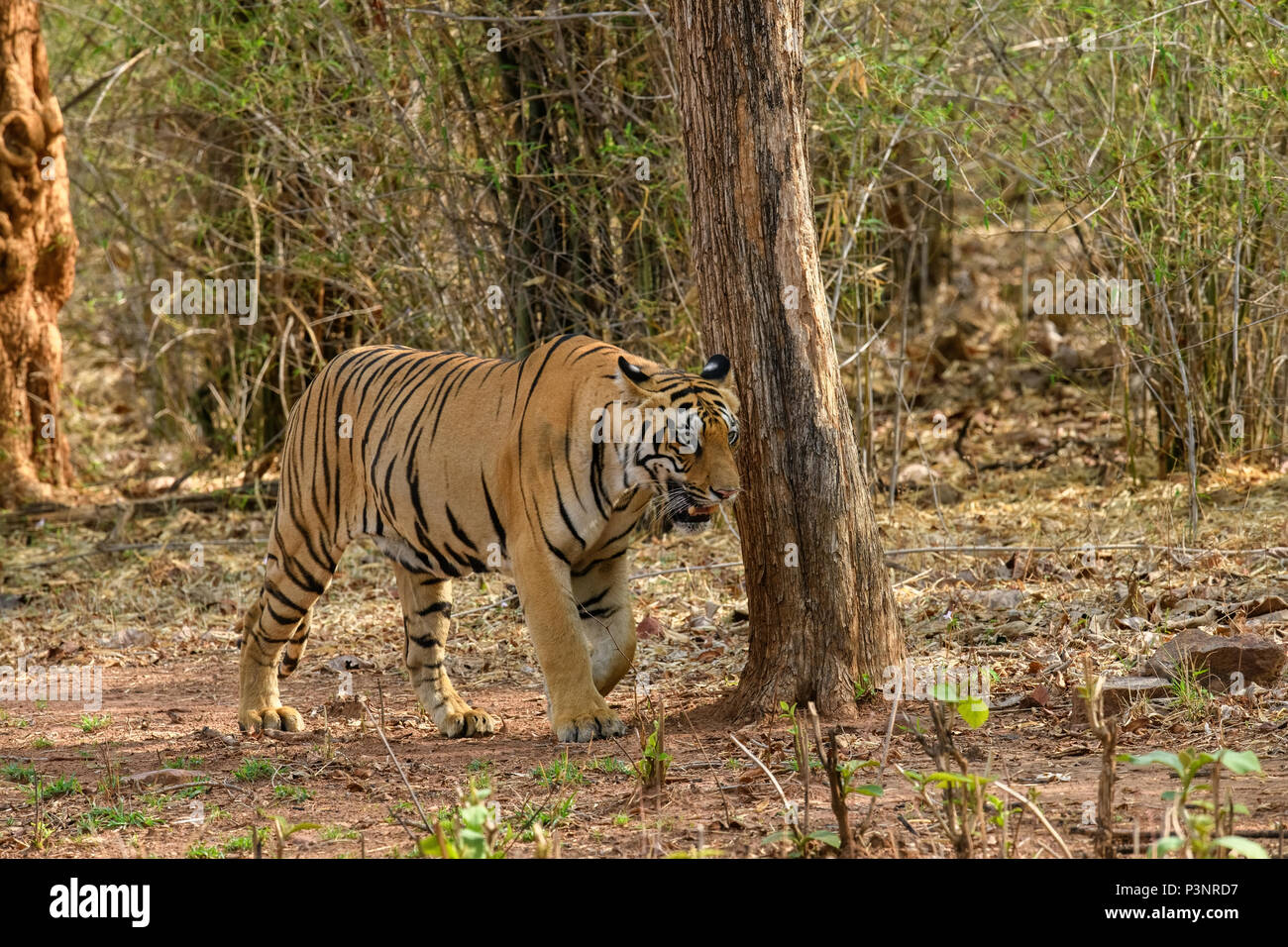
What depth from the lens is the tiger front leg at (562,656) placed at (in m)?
4.66

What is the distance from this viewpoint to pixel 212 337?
10.4 meters

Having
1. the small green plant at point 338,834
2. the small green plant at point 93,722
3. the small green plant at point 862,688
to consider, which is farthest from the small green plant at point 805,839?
the small green plant at point 93,722

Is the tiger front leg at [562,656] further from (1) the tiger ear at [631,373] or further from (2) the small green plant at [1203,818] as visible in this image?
(2) the small green plant at [1203,818]

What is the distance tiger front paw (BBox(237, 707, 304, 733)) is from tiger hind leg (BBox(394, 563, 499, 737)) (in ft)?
1.48

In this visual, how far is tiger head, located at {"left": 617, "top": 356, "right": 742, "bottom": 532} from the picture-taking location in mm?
4430

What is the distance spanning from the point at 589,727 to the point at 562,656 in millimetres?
248

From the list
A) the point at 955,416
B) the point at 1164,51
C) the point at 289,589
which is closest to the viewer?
the point at 289,589

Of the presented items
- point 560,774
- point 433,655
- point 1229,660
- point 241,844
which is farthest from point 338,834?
point 1229,660

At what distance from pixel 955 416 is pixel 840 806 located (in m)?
7.11

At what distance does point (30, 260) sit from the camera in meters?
9.05

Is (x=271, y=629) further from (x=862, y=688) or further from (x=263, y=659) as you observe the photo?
(x=862, y=688)

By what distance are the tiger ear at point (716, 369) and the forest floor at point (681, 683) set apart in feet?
3.43

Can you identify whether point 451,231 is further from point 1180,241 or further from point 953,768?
point 953,768
